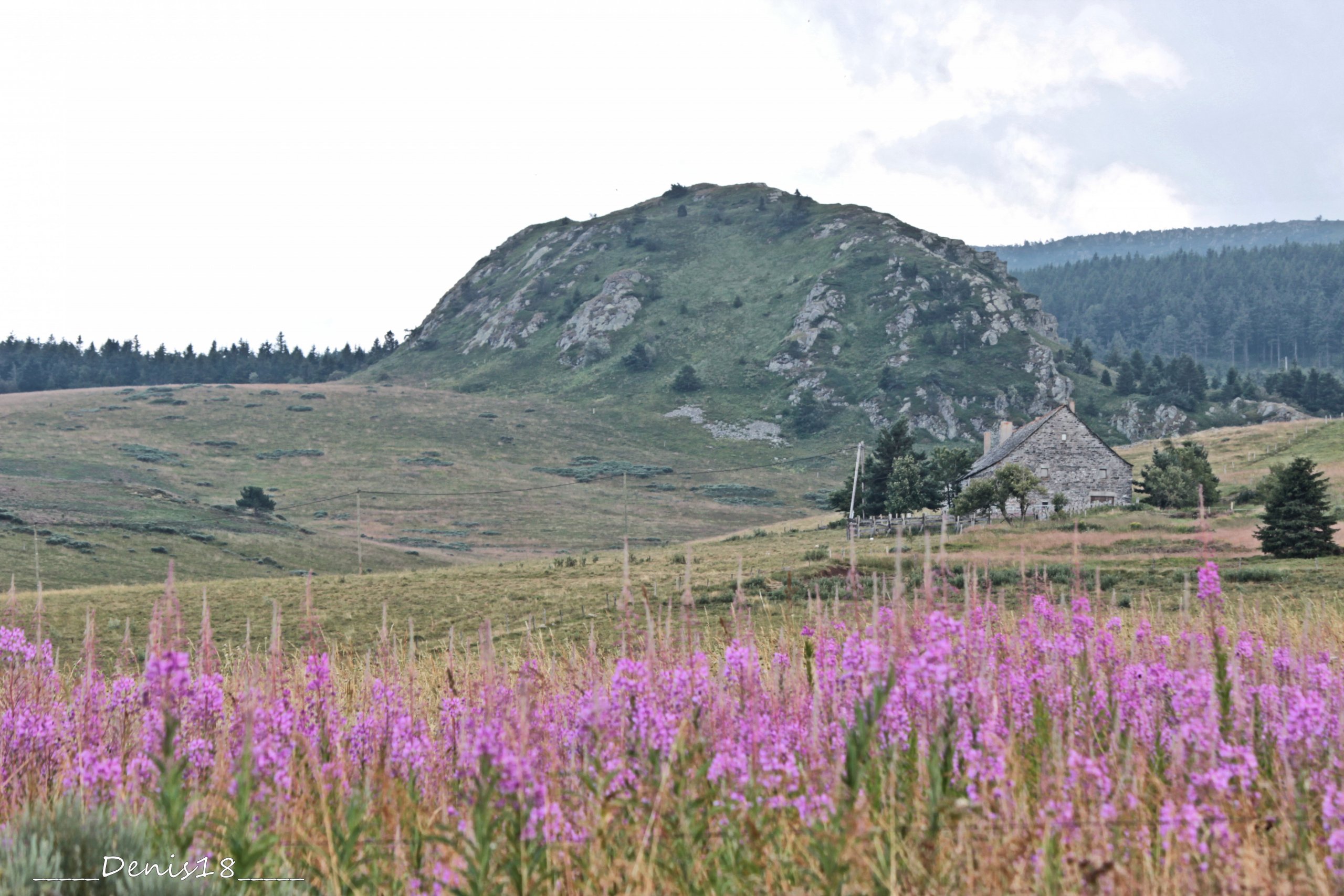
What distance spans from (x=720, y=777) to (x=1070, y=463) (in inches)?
2574

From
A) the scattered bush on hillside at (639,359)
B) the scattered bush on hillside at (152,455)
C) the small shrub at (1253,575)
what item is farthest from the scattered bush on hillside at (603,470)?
the small shrub at (1253,575)

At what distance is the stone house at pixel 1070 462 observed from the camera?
213ft

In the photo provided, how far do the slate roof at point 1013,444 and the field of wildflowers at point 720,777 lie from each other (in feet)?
201

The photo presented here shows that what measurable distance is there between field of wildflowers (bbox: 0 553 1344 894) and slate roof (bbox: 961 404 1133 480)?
6132cm

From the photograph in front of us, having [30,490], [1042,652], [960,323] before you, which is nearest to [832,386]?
Answer: [960,323]

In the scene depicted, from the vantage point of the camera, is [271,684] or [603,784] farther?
[271,684]

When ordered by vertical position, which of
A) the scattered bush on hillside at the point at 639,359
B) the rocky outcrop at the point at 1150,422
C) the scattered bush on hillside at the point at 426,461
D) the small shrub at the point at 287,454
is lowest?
the scattered bush on hillside at the point at 426,461

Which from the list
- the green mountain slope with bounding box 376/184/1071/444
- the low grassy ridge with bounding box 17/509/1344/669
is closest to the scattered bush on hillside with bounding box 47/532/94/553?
the low grassy ridge with bounding box 17/509/1344/669

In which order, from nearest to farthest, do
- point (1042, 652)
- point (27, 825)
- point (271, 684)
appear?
point (27, 825)
point (271, 684)
point (1042, 652)

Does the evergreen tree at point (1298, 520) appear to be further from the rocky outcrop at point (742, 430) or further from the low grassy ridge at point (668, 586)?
the rocky outcrop at point (742, 430)

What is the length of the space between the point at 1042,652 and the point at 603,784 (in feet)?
12.6

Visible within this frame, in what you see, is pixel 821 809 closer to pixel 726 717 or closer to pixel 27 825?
pixel 726 717

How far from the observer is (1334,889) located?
3.91m

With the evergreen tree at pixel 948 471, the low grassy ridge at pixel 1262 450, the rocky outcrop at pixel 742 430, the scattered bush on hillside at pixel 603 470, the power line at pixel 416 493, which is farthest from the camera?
the rocky outcrop at pixel 742 430
